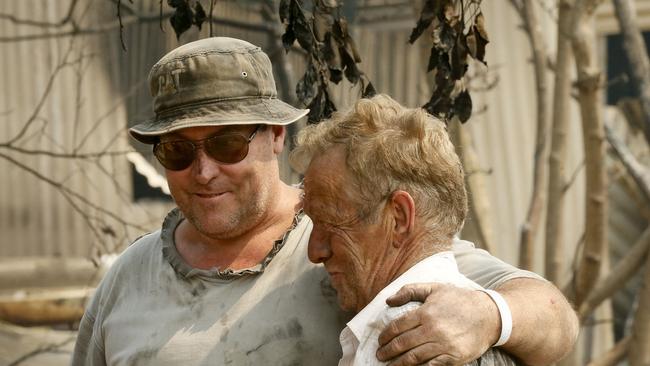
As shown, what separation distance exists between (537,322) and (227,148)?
102 cm

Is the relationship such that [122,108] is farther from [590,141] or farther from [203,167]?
[203,167]

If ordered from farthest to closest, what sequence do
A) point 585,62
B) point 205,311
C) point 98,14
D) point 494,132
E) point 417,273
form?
1. point 494,132
2. point 98,14
3. point 585,62
4. point 205,311
5. point 417,273

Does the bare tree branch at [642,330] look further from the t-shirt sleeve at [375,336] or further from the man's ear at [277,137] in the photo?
the t-shirt sleeve at [375,336]

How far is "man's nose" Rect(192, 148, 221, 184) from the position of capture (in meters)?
3.06

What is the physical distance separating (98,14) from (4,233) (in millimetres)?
1653

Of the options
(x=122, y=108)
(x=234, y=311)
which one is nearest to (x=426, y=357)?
(x=234, y=311)

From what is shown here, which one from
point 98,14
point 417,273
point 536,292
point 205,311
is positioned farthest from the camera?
point 98,14

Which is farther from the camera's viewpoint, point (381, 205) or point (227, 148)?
point (227, 148)

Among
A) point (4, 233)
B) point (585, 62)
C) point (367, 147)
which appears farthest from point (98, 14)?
point (367, 147)

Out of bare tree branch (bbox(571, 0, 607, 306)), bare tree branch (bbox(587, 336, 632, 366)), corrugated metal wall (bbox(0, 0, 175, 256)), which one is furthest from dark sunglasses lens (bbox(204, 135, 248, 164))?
corrugated metal wall (bbox(0, 0, 175, 256))

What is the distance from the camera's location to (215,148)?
308 cm

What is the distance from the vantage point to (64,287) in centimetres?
751

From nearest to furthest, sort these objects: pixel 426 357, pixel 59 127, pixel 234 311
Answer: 1. pixel 426 357
2. pixel 234 311
3. pixel 59 127

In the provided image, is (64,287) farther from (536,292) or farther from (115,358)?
(536,292)
